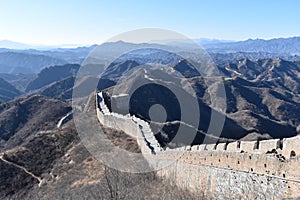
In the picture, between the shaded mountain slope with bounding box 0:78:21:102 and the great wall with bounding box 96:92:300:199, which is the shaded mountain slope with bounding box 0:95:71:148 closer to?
the great wall with bounding box 96:92:300:199

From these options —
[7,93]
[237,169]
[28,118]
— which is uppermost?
[237,169]

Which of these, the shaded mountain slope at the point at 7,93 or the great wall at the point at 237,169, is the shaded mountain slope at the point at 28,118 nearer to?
the great wall at the point at 237,169

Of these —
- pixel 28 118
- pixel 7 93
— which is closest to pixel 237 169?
pixel 28 118

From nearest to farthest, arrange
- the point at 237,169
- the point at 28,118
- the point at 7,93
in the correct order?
the point at 237,169
the point at 28,118
the point at 7,93

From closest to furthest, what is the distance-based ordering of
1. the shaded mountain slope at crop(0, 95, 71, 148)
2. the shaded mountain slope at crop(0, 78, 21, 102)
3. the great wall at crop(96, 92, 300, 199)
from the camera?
the great wall at crop(96, 92, 300, 199) < the shaded mountain slope at crop(0, 95, 71, 148) < the shaded mountain slope at crop(0, 78, 21, 102)

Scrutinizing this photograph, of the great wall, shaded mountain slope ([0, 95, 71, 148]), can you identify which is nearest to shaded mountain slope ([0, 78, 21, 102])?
shaded mountain slope ([0, 95, 71, 148])

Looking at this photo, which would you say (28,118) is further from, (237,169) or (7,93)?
(7,93)

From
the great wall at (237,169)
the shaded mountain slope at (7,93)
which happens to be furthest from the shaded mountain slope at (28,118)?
the shaded mountain slope at (7,93)

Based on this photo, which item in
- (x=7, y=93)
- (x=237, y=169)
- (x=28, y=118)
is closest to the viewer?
(x=237, y=169)
